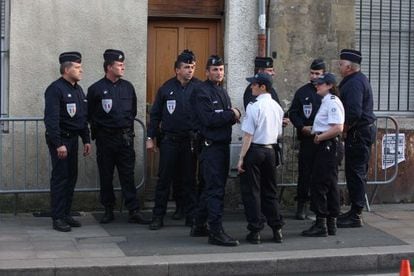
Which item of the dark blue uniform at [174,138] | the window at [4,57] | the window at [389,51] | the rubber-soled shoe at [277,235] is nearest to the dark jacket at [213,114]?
the dark blue uniform at [174,138]

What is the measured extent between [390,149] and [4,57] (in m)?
5.37

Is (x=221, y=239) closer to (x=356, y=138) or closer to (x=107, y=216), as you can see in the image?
(x=107, y=216)

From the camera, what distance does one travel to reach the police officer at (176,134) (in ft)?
29.5

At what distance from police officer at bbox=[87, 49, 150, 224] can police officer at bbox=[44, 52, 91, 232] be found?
26 cm

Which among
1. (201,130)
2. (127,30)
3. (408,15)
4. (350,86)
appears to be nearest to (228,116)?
(201,130)

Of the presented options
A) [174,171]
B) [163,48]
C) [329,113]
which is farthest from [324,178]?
[163,48]

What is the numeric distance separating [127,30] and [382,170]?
4.05 metres

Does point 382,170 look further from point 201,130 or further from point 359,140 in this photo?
point 201,130

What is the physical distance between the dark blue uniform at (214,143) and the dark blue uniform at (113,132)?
4.33ft

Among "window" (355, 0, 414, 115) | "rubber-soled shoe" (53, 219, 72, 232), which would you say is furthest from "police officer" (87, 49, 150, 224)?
"window" (355, 0, 414, 115)

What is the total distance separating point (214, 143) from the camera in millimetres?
8188

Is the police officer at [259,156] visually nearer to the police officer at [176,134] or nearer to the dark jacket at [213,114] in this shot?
the dark jacket at [213,114]

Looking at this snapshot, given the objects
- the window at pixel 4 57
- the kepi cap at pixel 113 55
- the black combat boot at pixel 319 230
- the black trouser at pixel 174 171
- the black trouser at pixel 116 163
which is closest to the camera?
the black combat boot at pixel 319 230

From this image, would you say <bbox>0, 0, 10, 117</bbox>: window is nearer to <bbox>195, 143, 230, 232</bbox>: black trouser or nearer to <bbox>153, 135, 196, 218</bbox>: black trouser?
<bbox>153, 135, 196, 218</bbox>: black trouser
